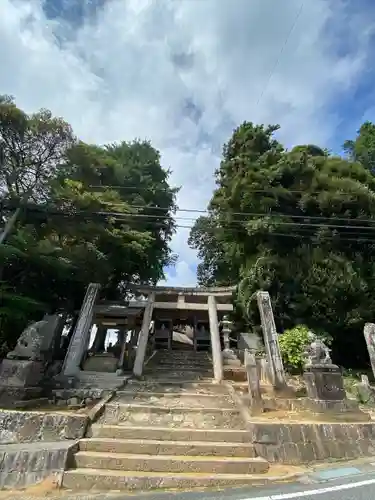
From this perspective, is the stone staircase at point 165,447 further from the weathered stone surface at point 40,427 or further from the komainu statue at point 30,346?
the komainu statue at point 30,346

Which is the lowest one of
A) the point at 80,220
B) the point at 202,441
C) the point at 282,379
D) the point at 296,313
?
the point at 202,441

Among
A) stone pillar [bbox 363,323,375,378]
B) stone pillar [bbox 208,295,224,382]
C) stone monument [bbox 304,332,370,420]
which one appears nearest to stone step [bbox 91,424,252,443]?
stone monument [bbox 304,332,370,420]

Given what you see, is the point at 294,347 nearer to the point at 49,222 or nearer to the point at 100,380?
the point at 100,380

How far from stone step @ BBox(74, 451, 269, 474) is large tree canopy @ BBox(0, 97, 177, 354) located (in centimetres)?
687

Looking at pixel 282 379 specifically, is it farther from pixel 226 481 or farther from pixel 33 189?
pixel 33 189

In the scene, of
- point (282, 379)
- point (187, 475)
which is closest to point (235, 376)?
point (282, 379)

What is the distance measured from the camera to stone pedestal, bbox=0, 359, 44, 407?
725cm

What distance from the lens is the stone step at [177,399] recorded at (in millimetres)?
7367

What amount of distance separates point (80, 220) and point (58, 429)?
8493mm

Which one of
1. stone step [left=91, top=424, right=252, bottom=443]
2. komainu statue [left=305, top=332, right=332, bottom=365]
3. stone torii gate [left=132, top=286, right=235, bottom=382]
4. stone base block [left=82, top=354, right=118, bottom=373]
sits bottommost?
stone step [left=91, top=424, right=252, bottom=443]

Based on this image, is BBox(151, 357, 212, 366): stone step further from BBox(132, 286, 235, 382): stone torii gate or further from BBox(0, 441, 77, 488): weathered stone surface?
BBox(0, 441, 77, 488): weathered stone surface

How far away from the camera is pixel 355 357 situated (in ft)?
45.4

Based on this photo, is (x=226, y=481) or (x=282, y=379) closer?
(x=226, y=481)

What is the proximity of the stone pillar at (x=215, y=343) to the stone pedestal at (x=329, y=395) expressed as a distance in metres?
3.77
